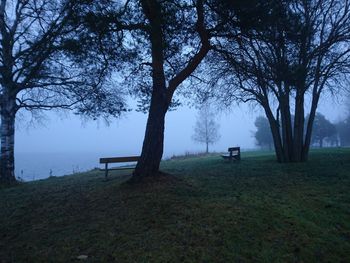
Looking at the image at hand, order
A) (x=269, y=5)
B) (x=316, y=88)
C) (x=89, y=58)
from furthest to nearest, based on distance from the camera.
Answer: (x=316, y=88) < (x=89, y=58) < (x=269, y=5)

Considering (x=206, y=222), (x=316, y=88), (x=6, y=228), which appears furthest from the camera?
(x=316, y=88)

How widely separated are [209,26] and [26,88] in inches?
342

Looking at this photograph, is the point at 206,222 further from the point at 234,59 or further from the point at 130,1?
the point at 130,1

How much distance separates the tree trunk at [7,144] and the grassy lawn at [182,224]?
12.4 feet

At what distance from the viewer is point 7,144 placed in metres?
11.5

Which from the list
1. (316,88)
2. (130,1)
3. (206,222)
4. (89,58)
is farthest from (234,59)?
(316,88)

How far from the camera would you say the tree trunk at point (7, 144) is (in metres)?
11.4

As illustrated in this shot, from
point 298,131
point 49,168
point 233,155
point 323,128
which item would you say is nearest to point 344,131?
point 323,128

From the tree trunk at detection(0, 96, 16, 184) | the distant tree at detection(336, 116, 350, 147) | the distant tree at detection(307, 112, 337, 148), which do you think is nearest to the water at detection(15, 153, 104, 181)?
the tree trunk at detection(0, 96, 16, 184)

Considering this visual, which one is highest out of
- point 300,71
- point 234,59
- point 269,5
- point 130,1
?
point 130,1

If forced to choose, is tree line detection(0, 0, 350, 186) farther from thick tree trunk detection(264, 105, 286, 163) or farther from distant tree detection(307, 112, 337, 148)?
distant tree detection(307, 112, 337, 148)

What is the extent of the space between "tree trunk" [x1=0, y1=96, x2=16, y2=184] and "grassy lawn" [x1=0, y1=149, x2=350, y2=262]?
149 inches

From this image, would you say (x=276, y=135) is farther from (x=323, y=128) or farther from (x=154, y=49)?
(x=323, y=128)

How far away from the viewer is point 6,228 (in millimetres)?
5734
